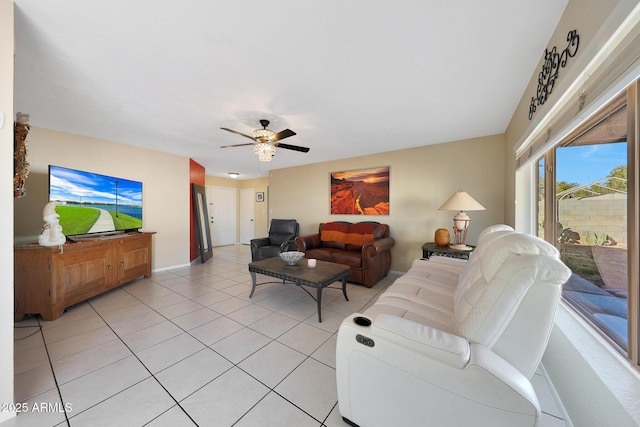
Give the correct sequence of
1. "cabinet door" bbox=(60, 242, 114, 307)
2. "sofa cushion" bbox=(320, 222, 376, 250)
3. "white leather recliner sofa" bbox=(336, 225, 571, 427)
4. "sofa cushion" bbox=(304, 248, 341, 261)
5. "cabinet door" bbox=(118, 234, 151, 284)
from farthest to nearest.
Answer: "sofa cushion" bbox=(320, 222, 376, 250) → "sofa cushion" bbox=(304, 248, 341, 261) → "cabinet door" bbox=(118, 234, 151, 284) → "cabinet door" bbox=(60, 242, 114, 307) → "white leather recliner sofa" bbox=(336, 225, 571, 427)

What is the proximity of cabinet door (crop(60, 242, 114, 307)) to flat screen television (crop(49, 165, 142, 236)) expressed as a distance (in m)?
0.35

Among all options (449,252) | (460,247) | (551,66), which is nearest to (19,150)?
(551,66)

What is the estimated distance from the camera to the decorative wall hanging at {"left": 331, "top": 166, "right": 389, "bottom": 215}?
13.6 ft

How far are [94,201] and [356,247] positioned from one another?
3.96 m

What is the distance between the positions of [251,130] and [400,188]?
265 centimetres

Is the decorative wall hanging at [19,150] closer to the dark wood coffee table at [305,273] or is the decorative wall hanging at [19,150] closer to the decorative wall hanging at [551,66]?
the dark wood coffee table at [305,273]

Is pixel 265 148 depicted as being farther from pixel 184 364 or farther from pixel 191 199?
pixel 191 199

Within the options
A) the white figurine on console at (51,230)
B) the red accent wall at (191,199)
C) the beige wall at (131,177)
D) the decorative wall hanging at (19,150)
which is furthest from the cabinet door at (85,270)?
the red accent wall at (191,199)

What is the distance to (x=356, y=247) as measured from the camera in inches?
155

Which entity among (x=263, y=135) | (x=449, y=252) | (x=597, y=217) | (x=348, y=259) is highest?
(x=263, y=135)

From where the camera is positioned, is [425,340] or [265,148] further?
[265,148]

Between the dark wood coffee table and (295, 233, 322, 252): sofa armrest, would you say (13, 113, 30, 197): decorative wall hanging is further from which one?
(295, 233, 322, 252): sofa armrest

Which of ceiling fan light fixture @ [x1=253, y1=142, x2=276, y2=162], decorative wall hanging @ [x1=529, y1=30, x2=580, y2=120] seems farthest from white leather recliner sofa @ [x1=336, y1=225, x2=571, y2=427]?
ceiling fan light fixture @ [x1=253, y1=142, x2=276, y2=162]

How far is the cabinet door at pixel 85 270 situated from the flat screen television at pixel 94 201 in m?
0.35
